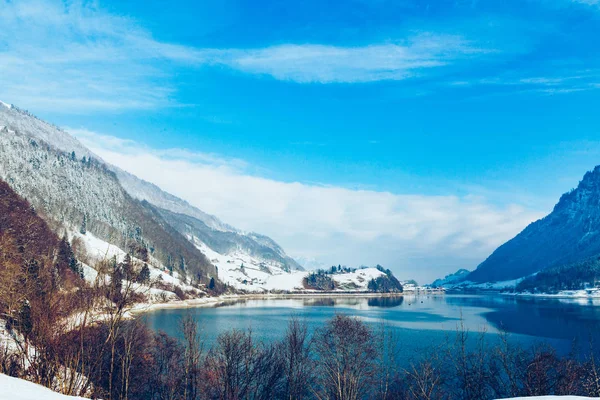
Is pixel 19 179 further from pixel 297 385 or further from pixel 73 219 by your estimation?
pixel 297 385

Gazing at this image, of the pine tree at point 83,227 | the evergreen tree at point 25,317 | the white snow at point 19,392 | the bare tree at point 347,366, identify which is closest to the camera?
the white snow at point 19,392

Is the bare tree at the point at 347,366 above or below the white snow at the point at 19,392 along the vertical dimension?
below

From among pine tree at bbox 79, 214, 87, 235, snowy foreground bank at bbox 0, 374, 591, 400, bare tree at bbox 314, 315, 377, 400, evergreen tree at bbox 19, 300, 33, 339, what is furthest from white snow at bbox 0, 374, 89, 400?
pine tree at bbox 79, 214, 87, 235

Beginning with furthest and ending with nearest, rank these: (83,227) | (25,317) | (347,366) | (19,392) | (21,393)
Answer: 1. (83,227)
2. (347,366)
3. (25,317)
4. (19,392)
5. (21,393)

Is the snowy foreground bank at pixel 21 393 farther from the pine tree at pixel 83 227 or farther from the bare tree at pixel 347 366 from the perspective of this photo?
the pine tree at pixel 83 227

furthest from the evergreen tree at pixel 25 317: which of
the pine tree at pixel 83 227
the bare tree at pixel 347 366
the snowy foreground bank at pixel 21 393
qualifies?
the pine tree at pixel 83 227

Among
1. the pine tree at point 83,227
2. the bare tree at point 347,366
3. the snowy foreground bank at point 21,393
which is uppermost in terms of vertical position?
the pine tree at point 83,227

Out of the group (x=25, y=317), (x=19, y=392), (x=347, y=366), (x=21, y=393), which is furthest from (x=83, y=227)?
(x=21, y=393)

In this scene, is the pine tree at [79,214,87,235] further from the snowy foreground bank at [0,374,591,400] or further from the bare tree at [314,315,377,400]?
the snowy foreground bank at [0,374,591,400]

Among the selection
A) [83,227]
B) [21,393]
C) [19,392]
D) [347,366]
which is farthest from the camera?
[83,227]

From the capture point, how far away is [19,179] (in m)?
175

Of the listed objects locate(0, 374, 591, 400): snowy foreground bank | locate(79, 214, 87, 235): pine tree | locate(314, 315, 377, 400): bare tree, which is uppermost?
locate(79, 214, 87, 235): pine tree

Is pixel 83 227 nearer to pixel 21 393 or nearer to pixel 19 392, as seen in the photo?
pixel 19 392

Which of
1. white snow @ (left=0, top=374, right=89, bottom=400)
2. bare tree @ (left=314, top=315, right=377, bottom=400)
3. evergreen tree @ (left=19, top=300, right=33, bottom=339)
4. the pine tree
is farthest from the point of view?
the pine tree
